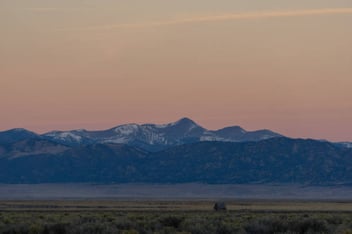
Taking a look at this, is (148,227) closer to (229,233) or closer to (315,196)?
(229,233)

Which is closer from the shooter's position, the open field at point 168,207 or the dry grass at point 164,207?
the open field at point 168,207

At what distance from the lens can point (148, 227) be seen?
154 feet

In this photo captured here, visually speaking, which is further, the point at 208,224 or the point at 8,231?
the point at 208,224

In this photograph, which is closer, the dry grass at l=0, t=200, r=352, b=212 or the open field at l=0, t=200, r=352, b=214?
the open field at l=0, t=200, r=352, b=214

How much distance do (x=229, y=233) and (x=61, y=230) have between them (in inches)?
293

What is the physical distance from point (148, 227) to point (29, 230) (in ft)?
18.7

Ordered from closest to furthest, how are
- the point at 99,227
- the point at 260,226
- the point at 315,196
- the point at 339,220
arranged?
1. the point at 99,227
2. the point at 260,226
3. the point at 339,220
4. the point at 315,196

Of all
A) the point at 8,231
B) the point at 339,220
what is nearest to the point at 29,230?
the point at 8,231

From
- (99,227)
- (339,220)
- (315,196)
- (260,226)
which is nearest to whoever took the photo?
(99,227)

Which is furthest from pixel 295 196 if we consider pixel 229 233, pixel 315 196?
pixel 229 233

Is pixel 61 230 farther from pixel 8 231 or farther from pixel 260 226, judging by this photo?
pixel 260 226

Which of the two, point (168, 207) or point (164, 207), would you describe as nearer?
point (164, 207)

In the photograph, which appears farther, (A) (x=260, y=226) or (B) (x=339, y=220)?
(B) (x=339, y=220)

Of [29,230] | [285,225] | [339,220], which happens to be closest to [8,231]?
[29,230]
